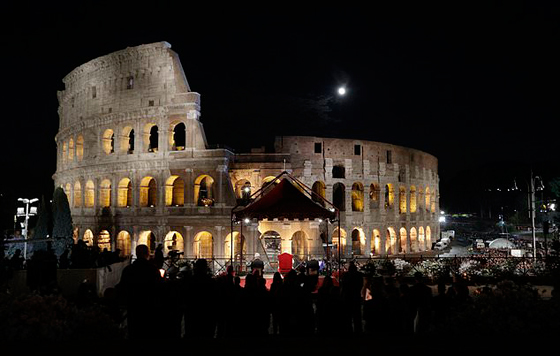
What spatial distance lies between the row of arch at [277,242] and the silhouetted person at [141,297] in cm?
2092

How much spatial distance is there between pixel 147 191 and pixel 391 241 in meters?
18.9

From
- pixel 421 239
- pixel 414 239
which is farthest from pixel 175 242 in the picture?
pixel 421 239

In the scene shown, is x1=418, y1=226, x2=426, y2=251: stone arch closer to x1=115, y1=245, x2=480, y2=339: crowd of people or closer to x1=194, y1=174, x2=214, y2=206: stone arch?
x1=194, y1=174, x2=214, y2=206: stone arch

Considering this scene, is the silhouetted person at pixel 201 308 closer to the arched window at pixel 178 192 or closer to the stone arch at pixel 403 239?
the arched window at pixel 178 192

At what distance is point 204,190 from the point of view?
33750mm

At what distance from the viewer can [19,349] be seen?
5.57m

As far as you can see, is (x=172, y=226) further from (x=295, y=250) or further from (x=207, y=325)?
(x=207, y=325)

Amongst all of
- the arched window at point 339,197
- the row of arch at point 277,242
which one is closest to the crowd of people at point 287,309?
the row of arch at point 277,242

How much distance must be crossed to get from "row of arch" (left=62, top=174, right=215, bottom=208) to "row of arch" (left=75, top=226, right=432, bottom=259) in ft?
6.70

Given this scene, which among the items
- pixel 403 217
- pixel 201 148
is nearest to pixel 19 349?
pixel 201 148

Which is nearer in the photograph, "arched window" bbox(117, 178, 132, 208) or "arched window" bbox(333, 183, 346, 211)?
"arched window" bbox(117, 178, 132, 208)

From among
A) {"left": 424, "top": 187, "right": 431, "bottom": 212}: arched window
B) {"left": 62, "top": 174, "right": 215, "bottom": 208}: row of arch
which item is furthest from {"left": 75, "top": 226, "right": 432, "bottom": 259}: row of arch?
{"left": 424, "top": 187, "right": 431, "bottom": 212}: arched window

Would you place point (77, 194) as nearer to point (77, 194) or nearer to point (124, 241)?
point (77, 194)

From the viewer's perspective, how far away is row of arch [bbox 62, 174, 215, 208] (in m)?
29.8
